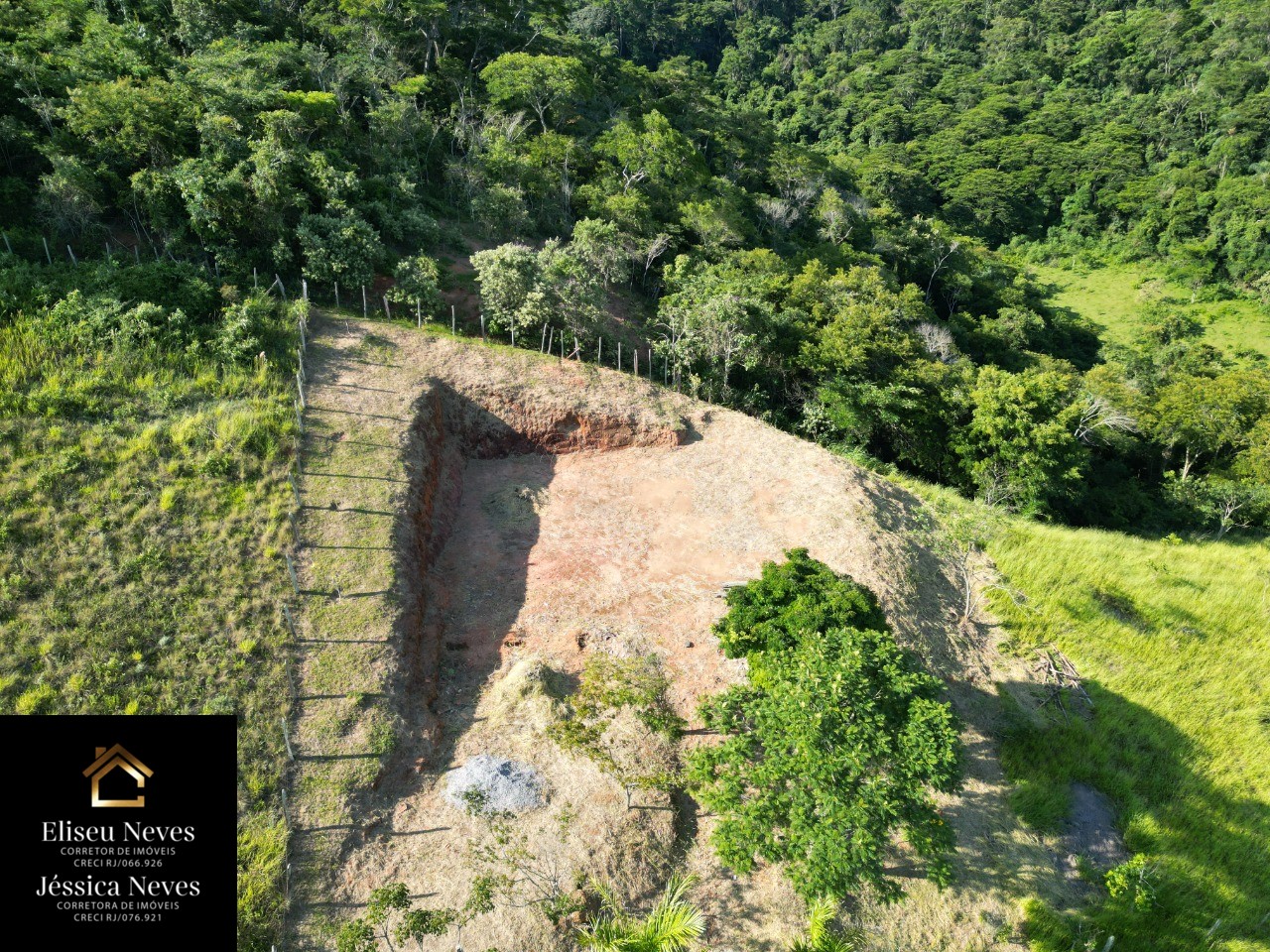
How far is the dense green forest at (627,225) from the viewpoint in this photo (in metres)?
24.7

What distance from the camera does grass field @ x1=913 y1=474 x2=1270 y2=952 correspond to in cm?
1498

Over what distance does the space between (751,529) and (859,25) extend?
12361 centimetres

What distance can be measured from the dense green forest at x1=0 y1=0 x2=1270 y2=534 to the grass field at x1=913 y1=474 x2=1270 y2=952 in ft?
18.7

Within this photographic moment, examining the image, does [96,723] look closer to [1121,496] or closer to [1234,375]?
[1121,496]

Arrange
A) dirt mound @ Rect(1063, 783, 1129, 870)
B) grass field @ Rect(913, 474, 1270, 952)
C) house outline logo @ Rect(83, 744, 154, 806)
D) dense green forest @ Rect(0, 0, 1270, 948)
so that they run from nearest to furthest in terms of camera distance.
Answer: house outline logo @ Rect(83, 744, 154, 806) → grass field @ Rect(913, 474, 1270, 952) → dense green forest @ Rect(0, 0, 1270, 948) → dirt mound @ Rect(1063, 783, 1129, 870)

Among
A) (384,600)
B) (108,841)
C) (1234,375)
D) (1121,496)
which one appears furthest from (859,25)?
(108,841)

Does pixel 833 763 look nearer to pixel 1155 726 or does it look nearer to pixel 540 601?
pixel 540 601

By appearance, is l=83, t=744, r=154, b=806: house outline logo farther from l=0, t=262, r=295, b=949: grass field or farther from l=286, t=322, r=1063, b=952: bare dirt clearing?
l=286, t=322, r=1063, b=952: bare dirt clearing

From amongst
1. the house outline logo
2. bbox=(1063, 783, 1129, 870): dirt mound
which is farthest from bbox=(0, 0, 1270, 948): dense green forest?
bbox=(1063, 783, 1129, 870): dirt mound

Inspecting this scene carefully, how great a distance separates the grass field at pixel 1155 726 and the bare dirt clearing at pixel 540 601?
147 centimetres

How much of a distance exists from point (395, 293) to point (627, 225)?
14.5 metres

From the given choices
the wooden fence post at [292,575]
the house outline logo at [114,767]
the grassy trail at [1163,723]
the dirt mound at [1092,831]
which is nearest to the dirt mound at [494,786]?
the wooden fence post at [292,575]

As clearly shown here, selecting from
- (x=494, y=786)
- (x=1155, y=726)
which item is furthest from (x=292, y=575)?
(x=1155, y=726)

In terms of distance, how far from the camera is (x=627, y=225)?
117 ft
